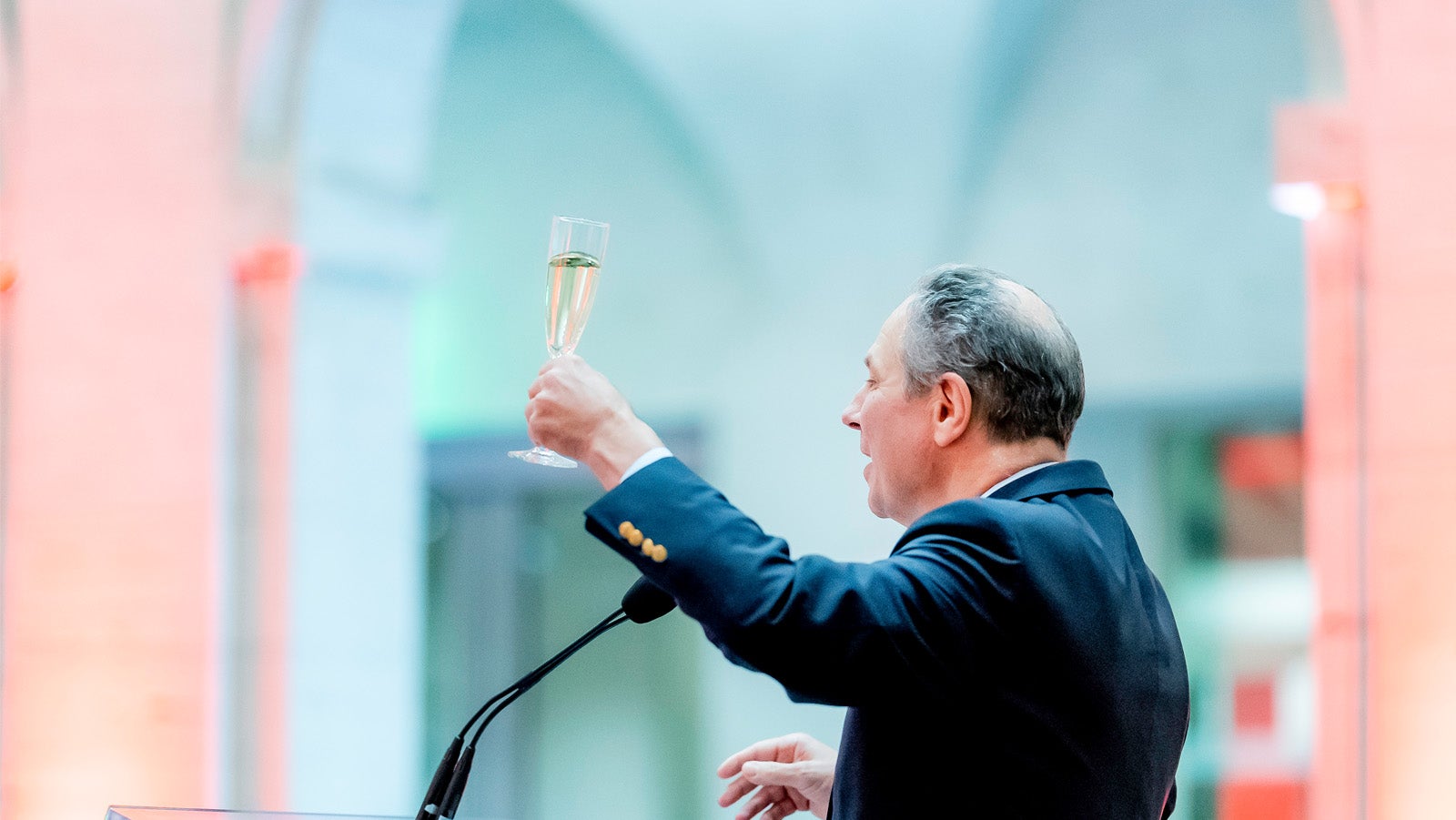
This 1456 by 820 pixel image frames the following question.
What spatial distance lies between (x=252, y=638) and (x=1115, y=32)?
300 centimetres

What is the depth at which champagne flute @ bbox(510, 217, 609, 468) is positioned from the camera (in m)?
1.53

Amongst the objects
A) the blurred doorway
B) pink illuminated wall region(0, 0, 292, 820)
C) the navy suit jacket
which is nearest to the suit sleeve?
the navy suit jacket

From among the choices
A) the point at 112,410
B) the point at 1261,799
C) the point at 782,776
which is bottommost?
the point at 1261,799

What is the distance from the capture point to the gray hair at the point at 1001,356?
53.9 inches

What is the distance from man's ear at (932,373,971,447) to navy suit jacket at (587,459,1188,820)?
0.08 m

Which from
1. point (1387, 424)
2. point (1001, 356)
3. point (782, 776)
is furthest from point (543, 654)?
A: point (1001, 356)

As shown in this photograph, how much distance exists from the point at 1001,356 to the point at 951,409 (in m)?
0.07

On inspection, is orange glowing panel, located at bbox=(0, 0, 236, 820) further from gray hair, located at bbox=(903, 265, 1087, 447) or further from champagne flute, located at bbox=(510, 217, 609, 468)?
gray hair, located at bbox=(903, 265, 1087, 447)

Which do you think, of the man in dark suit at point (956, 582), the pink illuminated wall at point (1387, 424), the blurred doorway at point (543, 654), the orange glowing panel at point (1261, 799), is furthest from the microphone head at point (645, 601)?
the blurred doorway at point (543, 654)

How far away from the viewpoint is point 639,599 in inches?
53.3

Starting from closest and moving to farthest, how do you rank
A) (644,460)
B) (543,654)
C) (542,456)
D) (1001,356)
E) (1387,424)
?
(644,460) < (1001,356) < (542,456) < (1387,424) < (543,654)

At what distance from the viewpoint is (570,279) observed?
154cm

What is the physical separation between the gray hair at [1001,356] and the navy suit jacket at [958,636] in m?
0.05

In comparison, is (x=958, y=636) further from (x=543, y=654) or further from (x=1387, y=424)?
(x=543, y=654)
